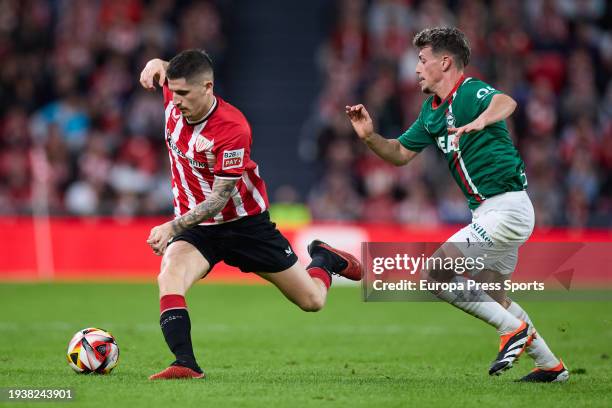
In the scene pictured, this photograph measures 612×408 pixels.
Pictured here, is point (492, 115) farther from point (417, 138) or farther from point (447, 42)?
point (417, 138)

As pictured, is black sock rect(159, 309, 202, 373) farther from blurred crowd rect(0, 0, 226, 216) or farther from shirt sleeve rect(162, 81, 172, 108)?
blurred crowd rect(0, 0, 226, 216)

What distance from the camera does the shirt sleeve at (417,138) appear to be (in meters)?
7.87

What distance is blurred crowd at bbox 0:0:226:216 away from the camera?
60.2 feet

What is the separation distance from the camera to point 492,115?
6.96 meters

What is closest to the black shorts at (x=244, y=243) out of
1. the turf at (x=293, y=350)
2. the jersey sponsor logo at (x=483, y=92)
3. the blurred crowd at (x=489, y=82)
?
the turf at (x=293, y=350)

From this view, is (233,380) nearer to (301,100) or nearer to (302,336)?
(302,336)

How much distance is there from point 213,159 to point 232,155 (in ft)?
0.59

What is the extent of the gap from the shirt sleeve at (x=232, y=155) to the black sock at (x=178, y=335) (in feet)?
3.42

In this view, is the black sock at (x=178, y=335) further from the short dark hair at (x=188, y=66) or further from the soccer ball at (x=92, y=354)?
the short dark hair at (x=188, y=66)

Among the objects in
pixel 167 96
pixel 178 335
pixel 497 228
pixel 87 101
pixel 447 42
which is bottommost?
pixel 178 335

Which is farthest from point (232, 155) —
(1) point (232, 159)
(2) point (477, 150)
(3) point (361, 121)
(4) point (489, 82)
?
(4) point (489, 82)

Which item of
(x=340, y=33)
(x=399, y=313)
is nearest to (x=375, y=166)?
(x=340, y=33)

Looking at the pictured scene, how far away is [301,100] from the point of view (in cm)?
2202

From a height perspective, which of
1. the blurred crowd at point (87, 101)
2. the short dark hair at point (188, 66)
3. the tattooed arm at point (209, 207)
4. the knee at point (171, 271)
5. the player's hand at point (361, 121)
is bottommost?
the knee at point (171, 271)
